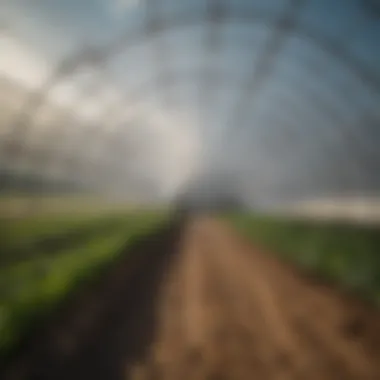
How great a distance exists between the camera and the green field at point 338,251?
9.90m

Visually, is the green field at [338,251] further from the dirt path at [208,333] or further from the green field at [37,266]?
the green field at [37,266]

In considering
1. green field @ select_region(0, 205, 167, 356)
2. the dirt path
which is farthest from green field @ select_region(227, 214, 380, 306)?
green field @ select_region(0, 205, 167, 356)

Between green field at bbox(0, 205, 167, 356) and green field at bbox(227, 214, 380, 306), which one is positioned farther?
green field at bbox(227, 214, 380, 306)

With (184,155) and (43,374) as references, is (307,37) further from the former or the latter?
(184,155)

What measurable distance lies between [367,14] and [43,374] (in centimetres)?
620

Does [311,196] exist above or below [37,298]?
above

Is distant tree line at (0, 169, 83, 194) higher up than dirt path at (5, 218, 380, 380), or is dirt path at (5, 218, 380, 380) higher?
distant tree line at (0, 169, 83, 194)

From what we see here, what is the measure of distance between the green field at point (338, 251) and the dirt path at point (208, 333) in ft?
1.69

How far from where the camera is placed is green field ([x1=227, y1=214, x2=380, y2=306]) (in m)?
9.90

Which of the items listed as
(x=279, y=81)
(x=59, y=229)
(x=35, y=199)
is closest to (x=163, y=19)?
(x=279, y=81)

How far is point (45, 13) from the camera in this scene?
7.77 meters

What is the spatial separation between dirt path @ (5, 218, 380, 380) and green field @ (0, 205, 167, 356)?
305 mm

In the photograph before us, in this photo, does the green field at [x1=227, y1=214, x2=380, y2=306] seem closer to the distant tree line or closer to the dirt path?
the dirt path

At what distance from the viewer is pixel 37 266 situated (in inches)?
453
